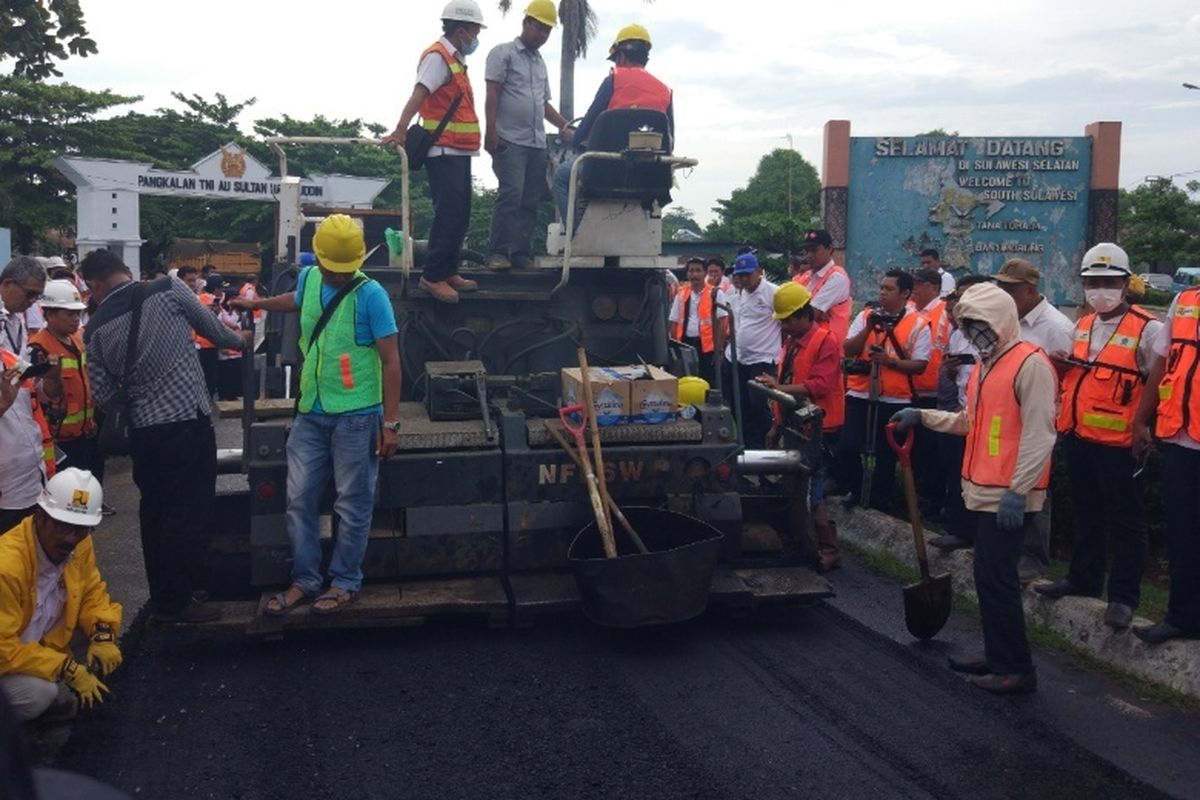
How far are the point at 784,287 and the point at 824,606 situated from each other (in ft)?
6.45

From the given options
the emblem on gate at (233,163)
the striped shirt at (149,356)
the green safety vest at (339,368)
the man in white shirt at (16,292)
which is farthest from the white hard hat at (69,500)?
the emblem on gate at (233,163)

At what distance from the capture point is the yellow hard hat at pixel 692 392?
6.63 metres

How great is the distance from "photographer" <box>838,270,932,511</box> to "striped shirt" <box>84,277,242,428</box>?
463 centimetres

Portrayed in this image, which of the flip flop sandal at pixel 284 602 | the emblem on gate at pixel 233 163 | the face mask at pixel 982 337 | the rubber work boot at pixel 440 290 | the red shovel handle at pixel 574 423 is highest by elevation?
the emblem on gate at pixel 233 163

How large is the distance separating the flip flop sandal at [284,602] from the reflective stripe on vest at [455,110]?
2766 mm

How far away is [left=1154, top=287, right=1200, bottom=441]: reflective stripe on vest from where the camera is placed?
5320mm

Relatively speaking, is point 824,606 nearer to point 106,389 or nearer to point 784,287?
point 784,287

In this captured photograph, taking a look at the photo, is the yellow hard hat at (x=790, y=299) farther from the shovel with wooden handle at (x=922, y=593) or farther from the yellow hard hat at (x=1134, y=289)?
the yellow hard hat at (x=1134, y=289)

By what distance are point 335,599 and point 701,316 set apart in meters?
6.83

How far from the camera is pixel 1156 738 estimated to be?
15.6ft

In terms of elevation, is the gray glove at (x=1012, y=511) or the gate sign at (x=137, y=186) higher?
the gate sign at (x=137, y=186)

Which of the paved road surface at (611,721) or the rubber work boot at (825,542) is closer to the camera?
the paved road surface at (611,721)

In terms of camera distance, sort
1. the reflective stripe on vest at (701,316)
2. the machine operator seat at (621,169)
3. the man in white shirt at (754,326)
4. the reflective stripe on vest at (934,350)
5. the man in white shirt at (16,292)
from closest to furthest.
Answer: the man in white shirt at (16,292) < the machine operator seat at (621,169) < the reflective stripe on vest at (934,350) < the man in white shirt at (754,326) < the reflective stripe on vest at (701,316)

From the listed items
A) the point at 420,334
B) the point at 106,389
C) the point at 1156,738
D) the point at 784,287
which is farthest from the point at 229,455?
the point at 1156,738
